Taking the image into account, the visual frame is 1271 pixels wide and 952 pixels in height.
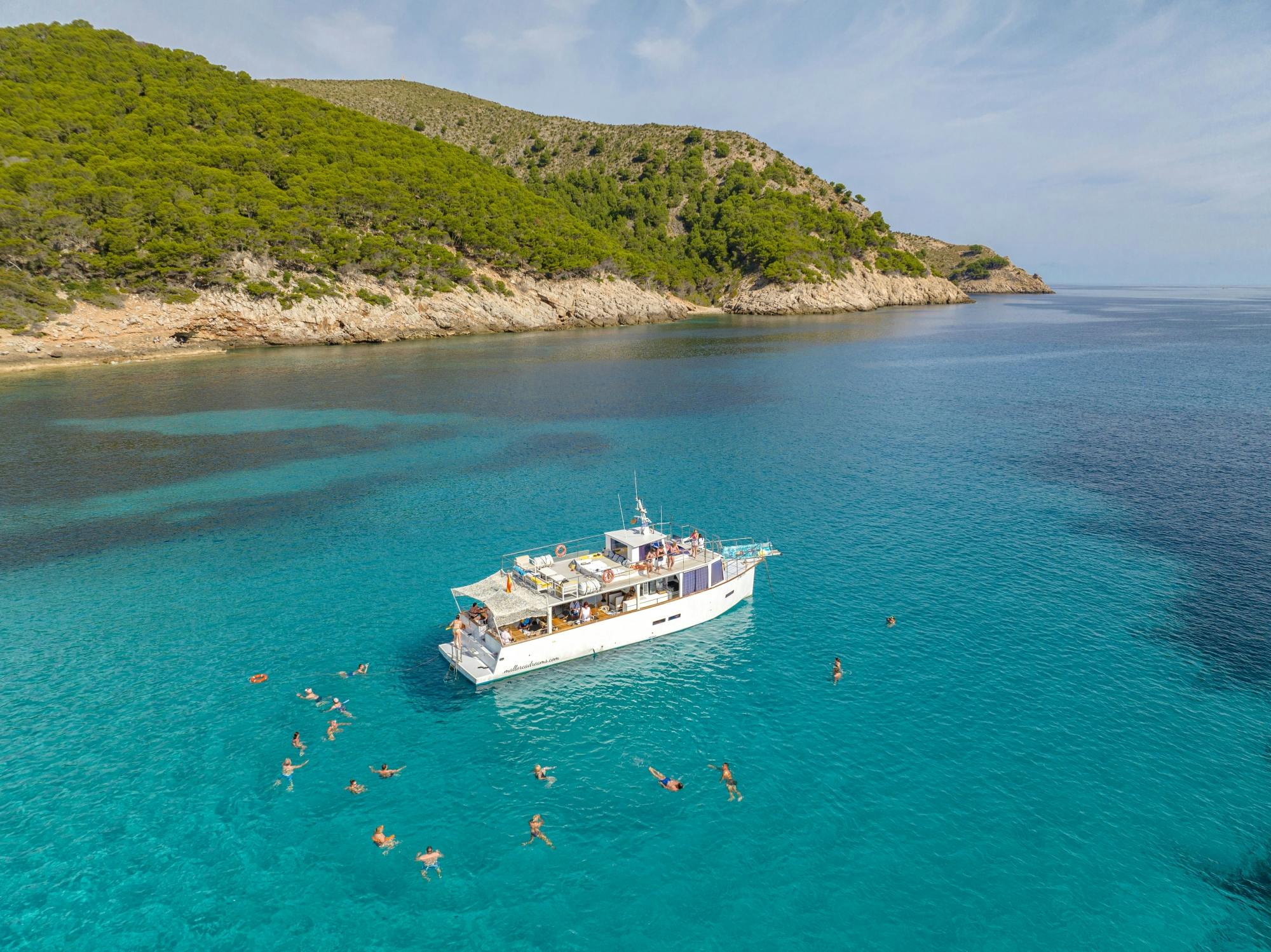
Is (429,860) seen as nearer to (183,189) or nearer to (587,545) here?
(587,545)

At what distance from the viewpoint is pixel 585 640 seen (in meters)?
36.8

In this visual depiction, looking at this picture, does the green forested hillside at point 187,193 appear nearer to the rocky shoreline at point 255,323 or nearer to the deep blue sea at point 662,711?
the rocky shoreline at point 255,323

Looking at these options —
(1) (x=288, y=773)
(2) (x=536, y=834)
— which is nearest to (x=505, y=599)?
(1) (x=288, y=773)

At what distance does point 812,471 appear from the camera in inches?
2670

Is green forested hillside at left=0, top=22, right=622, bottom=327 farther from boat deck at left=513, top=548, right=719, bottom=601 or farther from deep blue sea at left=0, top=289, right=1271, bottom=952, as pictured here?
boat deck at left=513, top=548, right=719, bottom=601

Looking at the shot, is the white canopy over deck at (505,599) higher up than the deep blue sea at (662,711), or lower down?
higher up

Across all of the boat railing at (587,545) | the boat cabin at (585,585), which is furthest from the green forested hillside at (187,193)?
the boat cabin at (585,585)

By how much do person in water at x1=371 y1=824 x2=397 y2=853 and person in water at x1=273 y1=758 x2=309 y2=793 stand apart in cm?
513

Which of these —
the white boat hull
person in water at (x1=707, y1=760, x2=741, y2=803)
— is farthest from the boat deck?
person in water at (x1=707, y1=760, x2=741, y2=803)

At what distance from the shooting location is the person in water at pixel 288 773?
27.9 m

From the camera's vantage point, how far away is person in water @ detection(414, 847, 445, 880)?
2381 centimetres

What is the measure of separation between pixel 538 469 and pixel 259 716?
3949cm

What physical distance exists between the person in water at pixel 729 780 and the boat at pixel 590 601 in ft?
35.7

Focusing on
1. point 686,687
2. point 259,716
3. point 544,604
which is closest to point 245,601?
point 259,716
